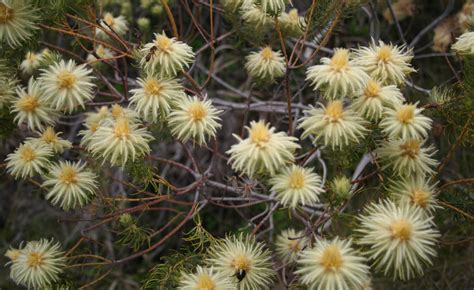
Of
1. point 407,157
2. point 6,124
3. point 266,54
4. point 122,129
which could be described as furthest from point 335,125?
point 6,124

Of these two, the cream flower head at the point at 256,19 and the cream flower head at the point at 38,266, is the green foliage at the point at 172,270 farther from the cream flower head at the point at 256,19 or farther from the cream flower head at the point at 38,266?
the cream flower head at the point at 256,19

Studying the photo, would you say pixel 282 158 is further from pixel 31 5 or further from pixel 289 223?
pixel 289 223

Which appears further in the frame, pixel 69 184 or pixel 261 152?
pixel 69 184

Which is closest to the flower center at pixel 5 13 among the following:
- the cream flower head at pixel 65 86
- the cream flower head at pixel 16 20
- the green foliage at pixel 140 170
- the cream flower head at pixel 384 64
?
the cream flower head at pixel 16 20

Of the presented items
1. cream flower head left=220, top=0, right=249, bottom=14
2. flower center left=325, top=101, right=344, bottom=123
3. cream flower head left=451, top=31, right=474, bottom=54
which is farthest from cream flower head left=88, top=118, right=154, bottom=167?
cream flower head left=451, top=31, right=474, bottom=54

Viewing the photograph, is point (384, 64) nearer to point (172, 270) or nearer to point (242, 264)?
point (242, 264)

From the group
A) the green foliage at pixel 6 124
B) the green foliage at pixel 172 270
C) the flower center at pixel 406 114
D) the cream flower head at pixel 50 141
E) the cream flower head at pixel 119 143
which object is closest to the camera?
the flower center at pixel 406 114
